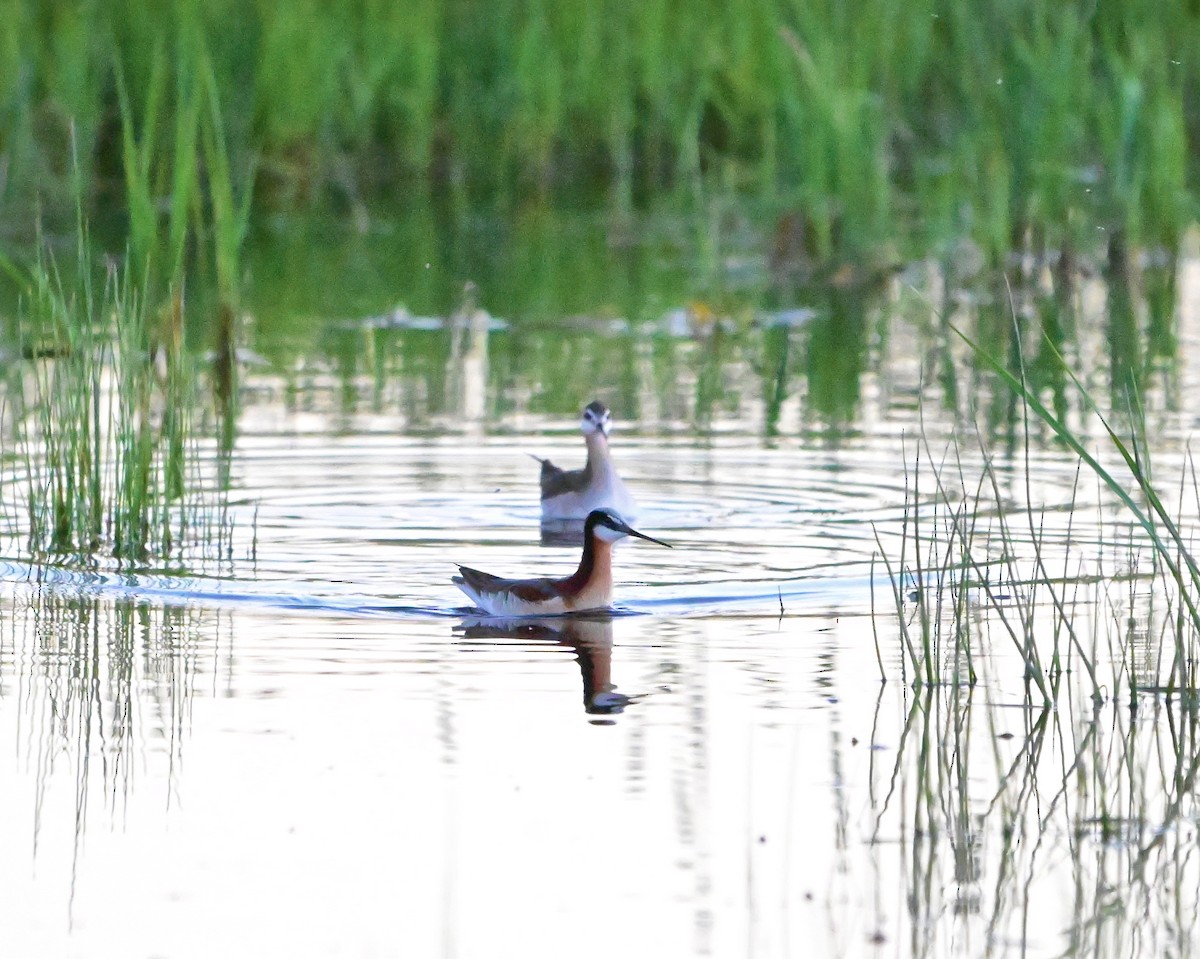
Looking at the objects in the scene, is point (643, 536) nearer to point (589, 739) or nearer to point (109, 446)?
point (109, 446)

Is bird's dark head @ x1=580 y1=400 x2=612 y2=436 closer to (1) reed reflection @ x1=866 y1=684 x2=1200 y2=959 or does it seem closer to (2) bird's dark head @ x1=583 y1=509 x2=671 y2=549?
(2) bird's dark head @ x1=583 y1=509 x2=671 y2=549

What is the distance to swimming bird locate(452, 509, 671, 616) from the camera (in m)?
7.54

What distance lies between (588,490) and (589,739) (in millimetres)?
3481

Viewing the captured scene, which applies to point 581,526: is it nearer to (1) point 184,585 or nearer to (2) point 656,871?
(1) point 184,585

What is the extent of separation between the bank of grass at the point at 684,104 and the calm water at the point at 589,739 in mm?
4928

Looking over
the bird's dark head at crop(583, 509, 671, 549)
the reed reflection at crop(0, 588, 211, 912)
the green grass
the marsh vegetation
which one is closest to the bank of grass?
the marsh vegetation

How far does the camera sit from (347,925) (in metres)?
4.61

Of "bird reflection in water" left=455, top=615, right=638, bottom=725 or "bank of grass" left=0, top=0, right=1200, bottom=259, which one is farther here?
"bank of grass" left=0, top=0, right=1200, bottom=259

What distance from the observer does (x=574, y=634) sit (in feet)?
24.2

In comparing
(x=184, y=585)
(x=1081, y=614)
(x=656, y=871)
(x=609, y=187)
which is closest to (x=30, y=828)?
Answer: (x=656, y=871)

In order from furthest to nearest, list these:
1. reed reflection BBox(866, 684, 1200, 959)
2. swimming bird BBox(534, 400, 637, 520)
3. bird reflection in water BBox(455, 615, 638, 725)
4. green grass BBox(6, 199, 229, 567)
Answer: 1. swimming bird BBox(534, 400, 637, 520)
2. green grass BBox(6, 199, 229, 567)
3. bird reflection in water BBox(455, 615, 638, 725)
4. reed reflection BBox(866, 684, 1200, 959)

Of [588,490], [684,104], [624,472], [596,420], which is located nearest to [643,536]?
[588,490]

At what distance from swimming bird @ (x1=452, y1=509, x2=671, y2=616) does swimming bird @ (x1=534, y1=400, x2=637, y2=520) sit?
1462 mm

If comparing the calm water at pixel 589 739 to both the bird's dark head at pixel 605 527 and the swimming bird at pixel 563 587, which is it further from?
the bird's dark head at pixel 605 527
